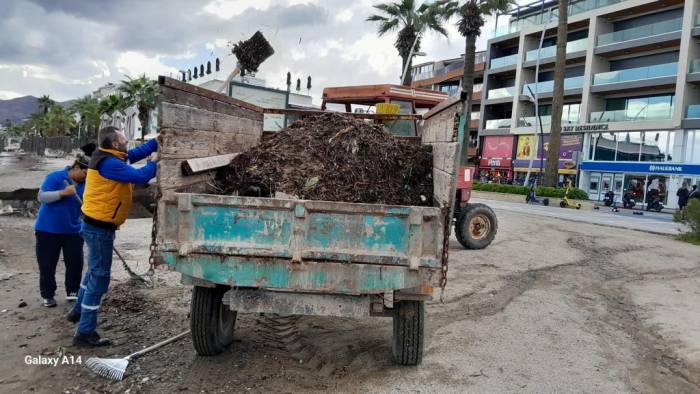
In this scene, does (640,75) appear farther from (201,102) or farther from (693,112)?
(201,102)

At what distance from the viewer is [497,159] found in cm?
4100

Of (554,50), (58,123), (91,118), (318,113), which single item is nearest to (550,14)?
(554,50)

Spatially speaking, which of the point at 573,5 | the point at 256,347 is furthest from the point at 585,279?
the point at 573,5

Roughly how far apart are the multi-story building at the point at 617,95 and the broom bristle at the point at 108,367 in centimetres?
2964

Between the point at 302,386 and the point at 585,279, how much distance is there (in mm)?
5575

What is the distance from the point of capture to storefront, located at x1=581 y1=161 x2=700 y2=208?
28.2 m

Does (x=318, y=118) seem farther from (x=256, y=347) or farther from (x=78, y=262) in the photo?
(x=78, y=262)

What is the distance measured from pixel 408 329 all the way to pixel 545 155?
1403 inches

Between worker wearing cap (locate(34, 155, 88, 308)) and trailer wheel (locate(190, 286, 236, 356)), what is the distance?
2.08 meters

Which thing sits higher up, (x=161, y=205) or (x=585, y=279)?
(x=161, y=205)

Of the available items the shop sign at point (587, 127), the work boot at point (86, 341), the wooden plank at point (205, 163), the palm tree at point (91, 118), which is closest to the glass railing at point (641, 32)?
the shop sign at point (587, 127)

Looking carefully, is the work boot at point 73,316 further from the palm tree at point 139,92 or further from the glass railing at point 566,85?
the palm tree at point 139,92

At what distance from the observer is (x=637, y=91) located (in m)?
32.1

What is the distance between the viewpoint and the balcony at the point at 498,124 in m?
40.4
